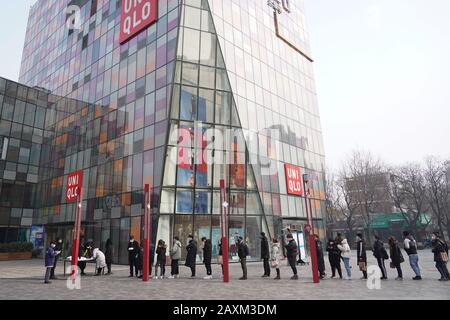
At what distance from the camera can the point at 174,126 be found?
75.2 ft

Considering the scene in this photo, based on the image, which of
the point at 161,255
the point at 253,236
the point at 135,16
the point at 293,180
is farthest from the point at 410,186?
the point at 161,255

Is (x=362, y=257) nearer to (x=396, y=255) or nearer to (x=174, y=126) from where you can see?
(x=396, y=255)

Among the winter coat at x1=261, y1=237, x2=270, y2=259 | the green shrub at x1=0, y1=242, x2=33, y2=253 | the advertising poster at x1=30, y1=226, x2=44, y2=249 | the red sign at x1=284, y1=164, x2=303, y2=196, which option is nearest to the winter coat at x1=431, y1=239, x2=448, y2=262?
the winter coat at x1=261, y1=237, x2=270, y2=259

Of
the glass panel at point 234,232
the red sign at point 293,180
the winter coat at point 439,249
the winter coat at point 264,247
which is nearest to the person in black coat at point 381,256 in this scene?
the winter coat at point 439,249

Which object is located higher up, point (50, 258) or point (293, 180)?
point (293, 180)

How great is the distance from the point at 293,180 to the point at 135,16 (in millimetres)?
21955

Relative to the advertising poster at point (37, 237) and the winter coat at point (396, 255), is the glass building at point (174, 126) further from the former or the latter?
the winter coat at point (396, 255)

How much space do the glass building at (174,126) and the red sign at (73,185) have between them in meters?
0.77

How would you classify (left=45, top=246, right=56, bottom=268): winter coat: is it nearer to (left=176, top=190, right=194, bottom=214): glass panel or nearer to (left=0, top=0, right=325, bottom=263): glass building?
(left=0, top=0, right=325, bottom=263): glass building

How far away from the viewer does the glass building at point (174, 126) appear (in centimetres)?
2325
